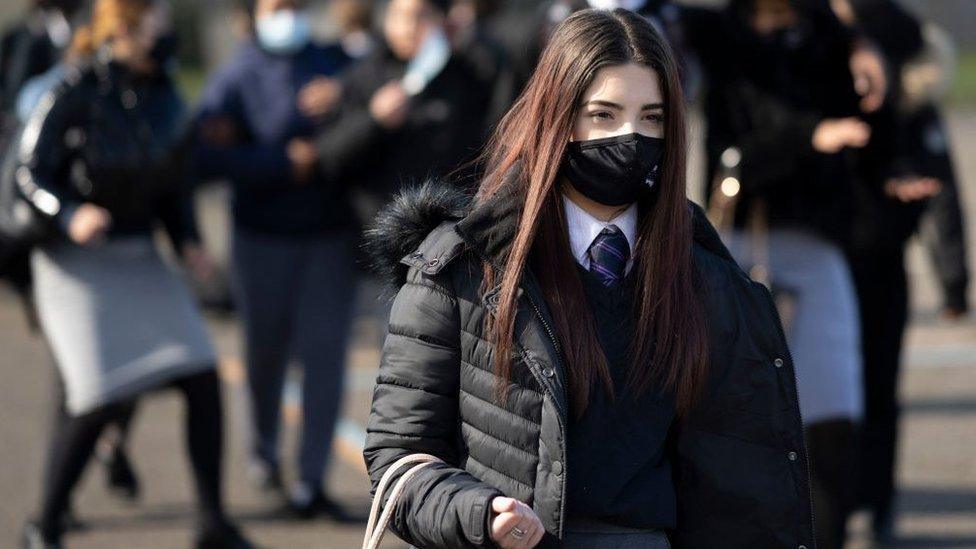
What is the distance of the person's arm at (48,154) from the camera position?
5.08 meters

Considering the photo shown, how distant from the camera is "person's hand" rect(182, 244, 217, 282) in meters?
5.70

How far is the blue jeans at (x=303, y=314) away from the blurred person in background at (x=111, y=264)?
778mm

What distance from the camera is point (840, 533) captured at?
496 cm

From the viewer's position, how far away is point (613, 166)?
9.10ft

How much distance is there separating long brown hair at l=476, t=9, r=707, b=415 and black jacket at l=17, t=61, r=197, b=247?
8.63ft

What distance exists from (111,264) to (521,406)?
2.90m

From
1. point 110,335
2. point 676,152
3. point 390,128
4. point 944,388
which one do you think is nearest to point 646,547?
point 676,152

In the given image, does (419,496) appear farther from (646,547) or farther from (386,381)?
(646,547)

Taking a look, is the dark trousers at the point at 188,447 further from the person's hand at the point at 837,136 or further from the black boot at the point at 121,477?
the person's hand at the point at 837,136

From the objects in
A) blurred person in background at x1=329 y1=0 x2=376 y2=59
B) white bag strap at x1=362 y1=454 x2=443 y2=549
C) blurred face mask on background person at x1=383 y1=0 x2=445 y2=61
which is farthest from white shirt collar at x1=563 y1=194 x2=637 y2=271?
blurred person in background at x1=329 y1=0 x2=376 y2=59

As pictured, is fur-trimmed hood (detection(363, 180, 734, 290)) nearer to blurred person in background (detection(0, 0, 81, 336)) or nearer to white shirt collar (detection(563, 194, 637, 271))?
white shirt collar (detection(563, 194, 637, 271))

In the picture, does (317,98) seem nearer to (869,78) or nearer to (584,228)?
(869,78)

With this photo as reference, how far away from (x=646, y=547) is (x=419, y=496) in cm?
39

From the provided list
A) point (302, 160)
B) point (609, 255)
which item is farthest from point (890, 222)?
point (609, 255)
